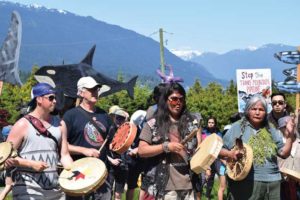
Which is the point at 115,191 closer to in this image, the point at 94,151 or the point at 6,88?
the point at 94,151

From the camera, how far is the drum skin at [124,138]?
243 inches

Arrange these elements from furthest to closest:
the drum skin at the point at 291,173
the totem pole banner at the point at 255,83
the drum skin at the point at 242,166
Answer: the totem pole banner at the point at 255,83 < the drum skin at the point at 291,173 < the drum skin at the point at 242,166

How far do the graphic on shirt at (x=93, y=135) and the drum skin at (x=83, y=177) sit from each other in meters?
0.60

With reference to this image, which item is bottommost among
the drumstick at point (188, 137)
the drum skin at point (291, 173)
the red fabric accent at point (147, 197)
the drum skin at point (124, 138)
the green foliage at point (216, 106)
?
the green foliage at point (216, 106)

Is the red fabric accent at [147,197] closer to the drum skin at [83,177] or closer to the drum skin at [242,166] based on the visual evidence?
the drum skin at [83,177]

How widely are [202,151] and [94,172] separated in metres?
0.95

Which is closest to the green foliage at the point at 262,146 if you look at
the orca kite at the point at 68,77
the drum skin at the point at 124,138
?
the drum skin at the point at 124,138

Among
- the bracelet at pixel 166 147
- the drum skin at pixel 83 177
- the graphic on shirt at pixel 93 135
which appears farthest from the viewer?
the graphic on shirt at pixel 93 135

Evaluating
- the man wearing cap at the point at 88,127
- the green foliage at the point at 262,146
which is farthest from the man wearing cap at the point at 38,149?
the green foliage at the point at 262,146

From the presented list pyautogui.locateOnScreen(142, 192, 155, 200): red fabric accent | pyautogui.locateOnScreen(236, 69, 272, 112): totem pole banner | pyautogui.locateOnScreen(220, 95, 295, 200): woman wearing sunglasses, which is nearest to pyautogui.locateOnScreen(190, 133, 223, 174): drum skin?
pyautogui.locateOnScreen(220, 95, 295, 200): woman wearing sunglasses

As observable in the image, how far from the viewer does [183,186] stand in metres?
5.39

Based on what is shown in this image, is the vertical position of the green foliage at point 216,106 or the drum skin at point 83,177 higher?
the drum skin at point 83,177

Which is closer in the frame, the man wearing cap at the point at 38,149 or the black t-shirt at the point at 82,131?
the man wearing cap at the point at 38,149

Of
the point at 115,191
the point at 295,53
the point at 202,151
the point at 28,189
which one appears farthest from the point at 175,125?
the point at 115,191
